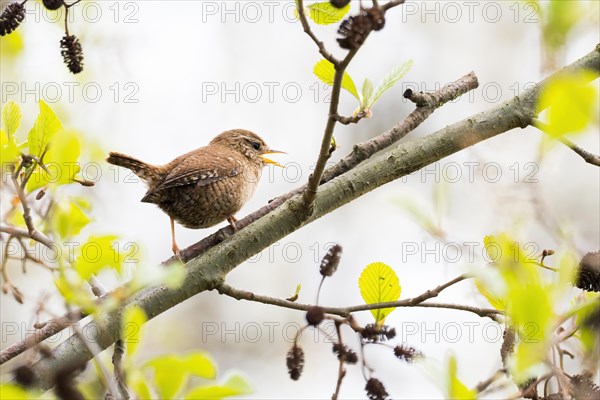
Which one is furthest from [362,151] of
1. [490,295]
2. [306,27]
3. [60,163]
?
[60,163]

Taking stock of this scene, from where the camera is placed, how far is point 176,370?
49.1 inches

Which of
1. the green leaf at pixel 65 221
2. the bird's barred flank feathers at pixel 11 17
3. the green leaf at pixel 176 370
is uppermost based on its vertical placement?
the bird's barred flank feathers at pixel 11 17

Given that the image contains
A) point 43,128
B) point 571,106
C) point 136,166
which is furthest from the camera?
point 136,166

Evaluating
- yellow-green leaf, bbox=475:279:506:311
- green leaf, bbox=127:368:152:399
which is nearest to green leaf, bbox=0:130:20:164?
green leaf, bbox=127:368:152:399

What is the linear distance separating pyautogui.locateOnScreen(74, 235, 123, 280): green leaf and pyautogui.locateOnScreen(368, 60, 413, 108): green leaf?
1.02m

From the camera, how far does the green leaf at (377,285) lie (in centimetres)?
215

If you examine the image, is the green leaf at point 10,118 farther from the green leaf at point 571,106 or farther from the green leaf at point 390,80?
the green leaf at point 571,106

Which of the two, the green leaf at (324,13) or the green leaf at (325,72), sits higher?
the green leaf at (324,13)

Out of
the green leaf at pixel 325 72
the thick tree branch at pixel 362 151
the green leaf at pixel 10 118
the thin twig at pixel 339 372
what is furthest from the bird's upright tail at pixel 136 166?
the thin twig at pixel 339 372

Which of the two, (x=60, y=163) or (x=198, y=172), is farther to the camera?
(x=198, y=172)

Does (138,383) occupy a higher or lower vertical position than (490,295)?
lower

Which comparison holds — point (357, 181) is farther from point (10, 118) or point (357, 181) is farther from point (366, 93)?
point (10, 118)

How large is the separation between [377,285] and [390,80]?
603mm

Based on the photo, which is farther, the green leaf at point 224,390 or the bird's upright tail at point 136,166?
the bird's upright tail at point 136,166
